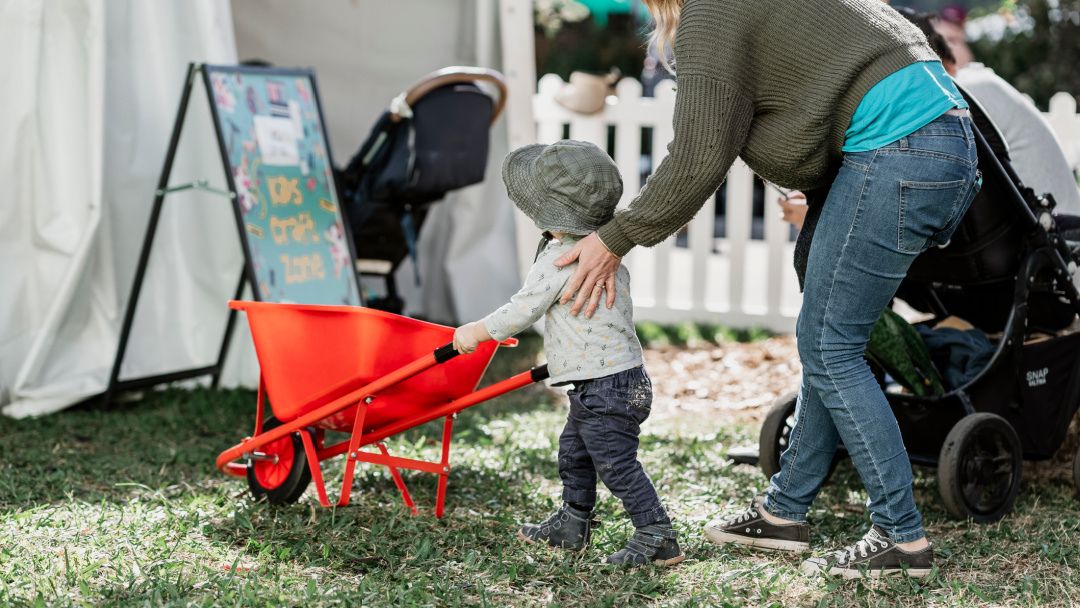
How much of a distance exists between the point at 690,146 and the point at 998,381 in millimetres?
1447

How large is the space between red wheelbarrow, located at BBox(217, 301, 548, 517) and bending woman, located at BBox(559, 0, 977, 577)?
509mm

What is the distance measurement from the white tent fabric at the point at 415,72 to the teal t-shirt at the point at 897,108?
4063mm

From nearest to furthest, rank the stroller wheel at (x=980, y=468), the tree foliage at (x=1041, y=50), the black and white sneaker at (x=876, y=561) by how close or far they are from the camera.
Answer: the black and white sneaker at (x=876, y=561) < the stroller wheel at (x=980, y=468) < the tree foliage at (x=1041, y=50)

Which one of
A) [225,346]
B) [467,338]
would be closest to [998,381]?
[467,338]

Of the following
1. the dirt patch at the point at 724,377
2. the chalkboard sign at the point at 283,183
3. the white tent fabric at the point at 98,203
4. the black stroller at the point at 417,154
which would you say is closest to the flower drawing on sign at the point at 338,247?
the chalkboard sign at the point at 283,183

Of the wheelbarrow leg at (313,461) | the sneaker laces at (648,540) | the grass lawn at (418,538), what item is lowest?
the grass lawn at (418,538)

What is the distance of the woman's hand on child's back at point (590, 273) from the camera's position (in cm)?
279

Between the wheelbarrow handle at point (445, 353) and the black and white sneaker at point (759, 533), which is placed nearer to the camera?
the wheelbarrow handle at point (445, 353)

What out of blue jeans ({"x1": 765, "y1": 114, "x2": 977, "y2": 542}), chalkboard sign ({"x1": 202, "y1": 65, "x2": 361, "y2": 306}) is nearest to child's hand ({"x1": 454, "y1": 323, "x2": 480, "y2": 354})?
blue jeans ({"x1": 765, "y1": 114, "x2": 977, "y2": 542})

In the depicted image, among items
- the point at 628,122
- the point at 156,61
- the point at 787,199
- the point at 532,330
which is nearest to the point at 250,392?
the point at 156,61

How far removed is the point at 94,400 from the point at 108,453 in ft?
2.66

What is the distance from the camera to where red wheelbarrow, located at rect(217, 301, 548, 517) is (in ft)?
10.1

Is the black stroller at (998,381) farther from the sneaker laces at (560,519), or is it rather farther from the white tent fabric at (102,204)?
the white tent fabric at (102,204)

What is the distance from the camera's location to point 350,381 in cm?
312
